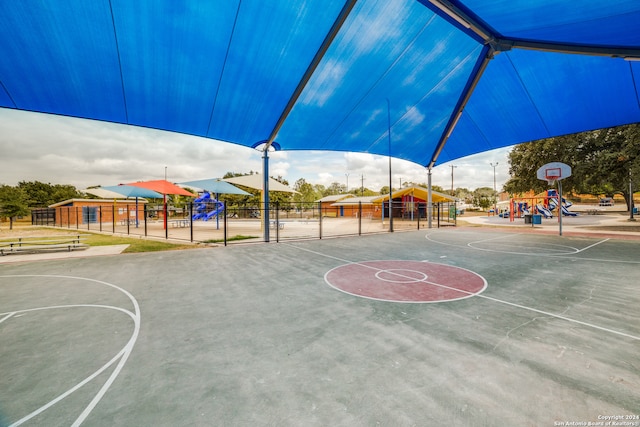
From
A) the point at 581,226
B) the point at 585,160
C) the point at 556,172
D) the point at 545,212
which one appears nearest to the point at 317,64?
the point at 556,172

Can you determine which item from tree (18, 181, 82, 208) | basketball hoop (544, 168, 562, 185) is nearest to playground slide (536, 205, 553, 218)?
basketball hoop (544, 168, 562, 185)

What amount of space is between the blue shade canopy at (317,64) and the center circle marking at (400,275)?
20.5 feet

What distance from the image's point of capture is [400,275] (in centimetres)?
596

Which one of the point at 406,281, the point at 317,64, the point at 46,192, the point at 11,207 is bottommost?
the point at 406,281

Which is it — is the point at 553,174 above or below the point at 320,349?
above

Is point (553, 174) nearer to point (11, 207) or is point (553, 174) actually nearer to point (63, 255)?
point (63, 255)

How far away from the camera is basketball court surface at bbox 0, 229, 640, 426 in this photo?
1.94m

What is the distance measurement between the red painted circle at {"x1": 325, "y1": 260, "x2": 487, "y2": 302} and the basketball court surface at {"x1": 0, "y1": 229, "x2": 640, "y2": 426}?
0.06 m

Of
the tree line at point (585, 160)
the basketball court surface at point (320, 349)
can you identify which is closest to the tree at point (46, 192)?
the tree line at point (585, 160)

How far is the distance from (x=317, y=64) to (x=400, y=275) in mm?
6459

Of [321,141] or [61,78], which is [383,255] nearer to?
[321,141]

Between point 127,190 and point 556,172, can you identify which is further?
point 127,190

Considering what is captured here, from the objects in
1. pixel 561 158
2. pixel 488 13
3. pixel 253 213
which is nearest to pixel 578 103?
pixel 488 13

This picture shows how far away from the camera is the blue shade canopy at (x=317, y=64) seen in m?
5.67
